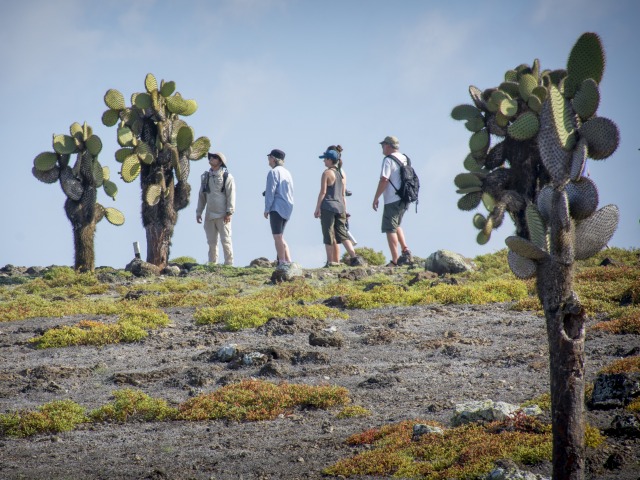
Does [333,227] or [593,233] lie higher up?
[333,227]

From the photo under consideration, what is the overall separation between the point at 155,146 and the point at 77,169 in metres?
2.22

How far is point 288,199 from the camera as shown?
2055 centimetres

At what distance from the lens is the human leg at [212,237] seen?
22781mm

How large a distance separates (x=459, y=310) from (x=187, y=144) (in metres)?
11.0

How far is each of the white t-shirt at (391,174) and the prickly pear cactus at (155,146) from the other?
6.44 m

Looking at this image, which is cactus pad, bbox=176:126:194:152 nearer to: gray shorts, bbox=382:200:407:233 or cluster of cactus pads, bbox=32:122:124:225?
cluster of cactus pads, bbox=32:122:124:225

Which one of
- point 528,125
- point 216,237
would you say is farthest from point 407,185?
point 528,125

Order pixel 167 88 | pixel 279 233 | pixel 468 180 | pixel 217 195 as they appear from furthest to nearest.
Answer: pixel 167 88 → pixel 217 195 → pixel 279 233 → pixel 468 180

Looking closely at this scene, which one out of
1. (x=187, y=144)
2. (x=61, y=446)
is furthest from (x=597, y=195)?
(x=187, y=144)

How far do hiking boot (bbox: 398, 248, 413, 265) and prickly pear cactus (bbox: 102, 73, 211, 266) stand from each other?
672 cm

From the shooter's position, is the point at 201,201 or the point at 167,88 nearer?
the point at 201,201

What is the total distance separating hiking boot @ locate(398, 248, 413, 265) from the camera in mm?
21875

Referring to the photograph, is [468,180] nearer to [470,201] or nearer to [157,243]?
[470,201]

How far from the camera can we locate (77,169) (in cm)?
2406
